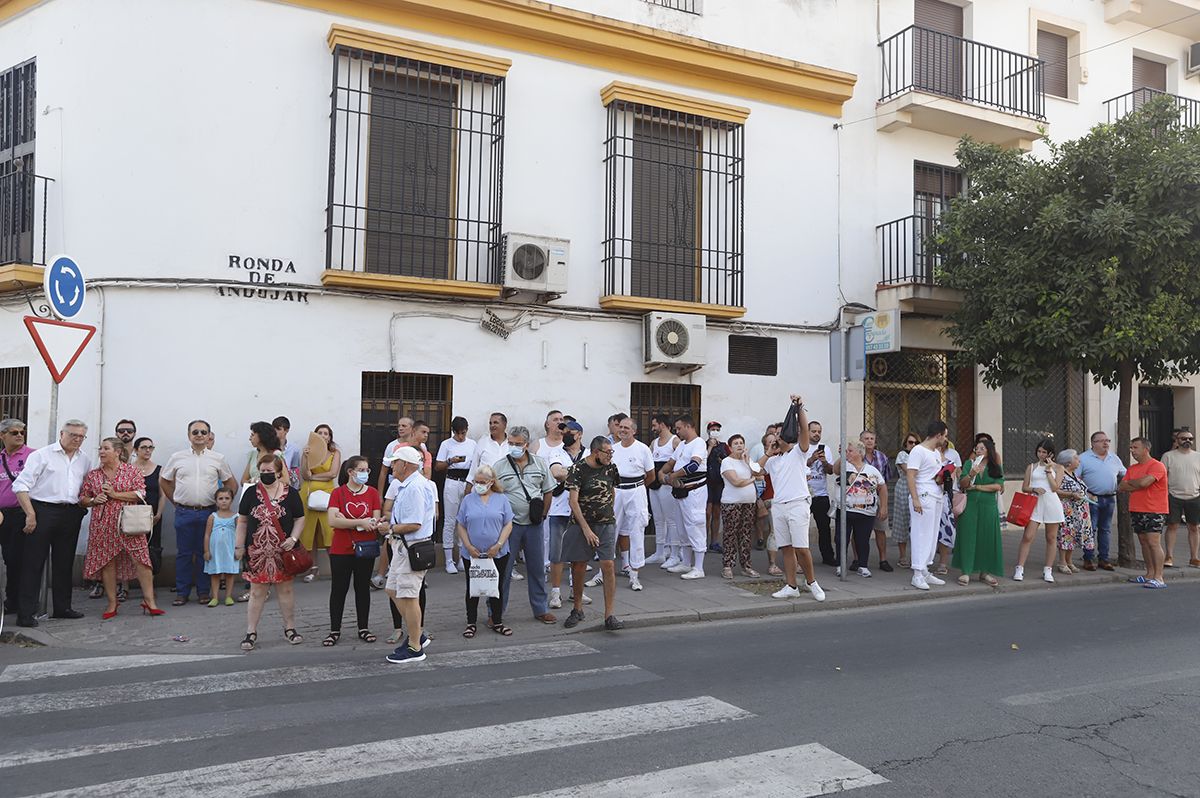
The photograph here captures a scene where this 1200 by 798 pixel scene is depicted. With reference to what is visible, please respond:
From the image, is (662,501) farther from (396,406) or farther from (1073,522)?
(1073,522)

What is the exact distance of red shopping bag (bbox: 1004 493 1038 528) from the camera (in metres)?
10.5

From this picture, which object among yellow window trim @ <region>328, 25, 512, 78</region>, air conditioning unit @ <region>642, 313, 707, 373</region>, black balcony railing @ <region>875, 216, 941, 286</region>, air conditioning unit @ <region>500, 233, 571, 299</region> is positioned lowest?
air conditioning unit @ <region>642, 313, 707, 373</region>

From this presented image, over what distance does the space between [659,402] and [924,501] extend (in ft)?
13.7

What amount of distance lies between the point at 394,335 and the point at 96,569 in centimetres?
422

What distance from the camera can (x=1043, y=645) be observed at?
730 cm

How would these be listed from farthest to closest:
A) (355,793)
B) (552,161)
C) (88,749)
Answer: (552,161) → (88,749) → (355,793)

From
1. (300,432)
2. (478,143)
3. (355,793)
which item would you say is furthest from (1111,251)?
(355,793)

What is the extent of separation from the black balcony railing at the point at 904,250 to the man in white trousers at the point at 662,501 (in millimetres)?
5272

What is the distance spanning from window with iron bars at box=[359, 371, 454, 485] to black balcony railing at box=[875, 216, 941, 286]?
295 inches

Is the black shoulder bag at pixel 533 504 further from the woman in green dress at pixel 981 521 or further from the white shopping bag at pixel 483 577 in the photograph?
the woman in green dress at pixel 981 521

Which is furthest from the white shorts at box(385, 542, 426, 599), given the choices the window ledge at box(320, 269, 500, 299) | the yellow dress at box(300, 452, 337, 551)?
the window ledge at box(320, 269, 500, 299)

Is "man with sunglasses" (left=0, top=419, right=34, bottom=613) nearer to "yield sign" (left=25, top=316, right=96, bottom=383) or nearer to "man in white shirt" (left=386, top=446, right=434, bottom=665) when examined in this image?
"yield sign" (left=25, top=316, right=96, bottom=383)

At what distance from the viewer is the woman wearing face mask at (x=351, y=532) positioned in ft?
23.5

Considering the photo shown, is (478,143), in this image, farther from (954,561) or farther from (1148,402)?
(1148,402)
